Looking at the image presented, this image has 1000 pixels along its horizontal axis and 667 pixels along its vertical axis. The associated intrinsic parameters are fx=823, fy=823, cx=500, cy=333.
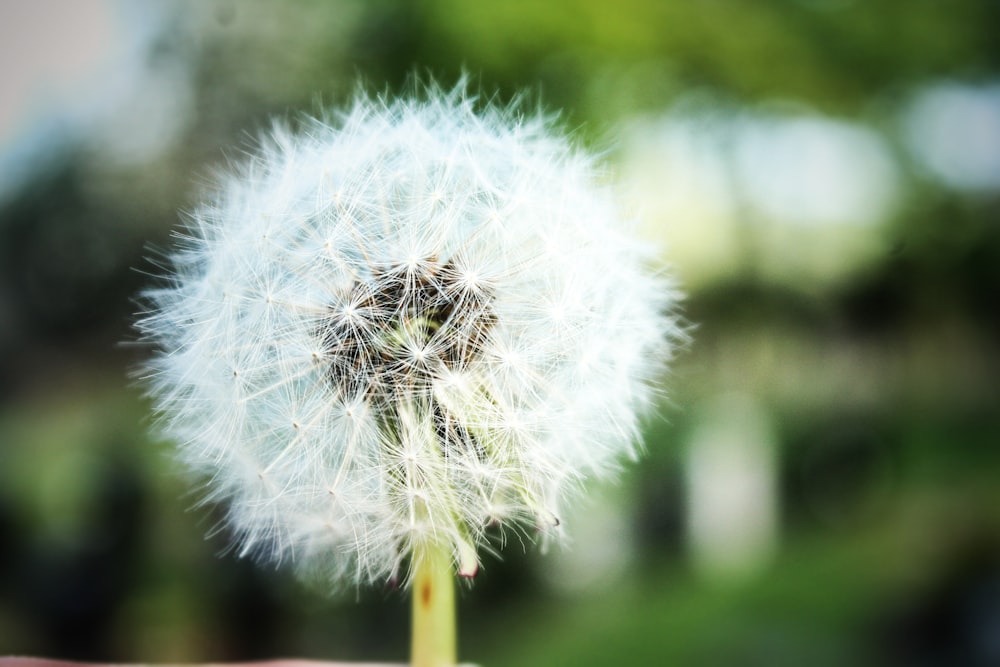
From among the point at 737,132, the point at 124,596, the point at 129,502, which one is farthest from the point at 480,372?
the point at 737,132

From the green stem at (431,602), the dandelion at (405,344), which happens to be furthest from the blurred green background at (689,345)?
the green stem at (431,602)

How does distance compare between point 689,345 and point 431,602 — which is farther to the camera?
point 689,345

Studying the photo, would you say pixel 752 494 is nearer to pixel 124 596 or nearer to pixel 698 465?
pixel 698 465

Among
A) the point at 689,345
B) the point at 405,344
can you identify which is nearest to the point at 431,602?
the point at 405,344

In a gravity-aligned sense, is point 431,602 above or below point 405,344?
below

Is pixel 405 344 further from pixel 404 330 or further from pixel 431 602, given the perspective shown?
pixel 431 602

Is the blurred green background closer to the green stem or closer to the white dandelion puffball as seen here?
the white dandelion puffball
